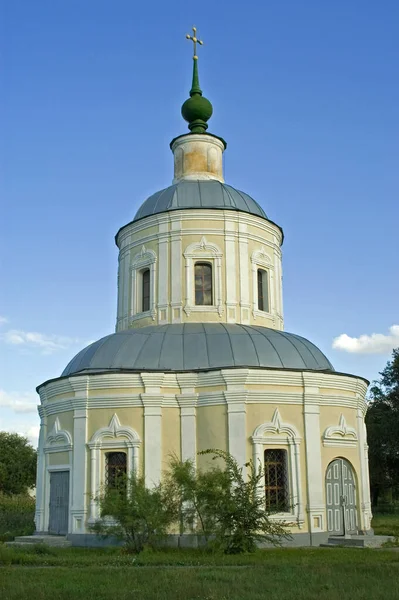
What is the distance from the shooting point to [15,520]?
22469mm

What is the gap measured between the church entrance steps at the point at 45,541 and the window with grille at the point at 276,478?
4885 mm

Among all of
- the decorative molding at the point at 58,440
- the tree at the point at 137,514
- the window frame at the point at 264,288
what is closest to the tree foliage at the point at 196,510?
the tree at the point at 137,514

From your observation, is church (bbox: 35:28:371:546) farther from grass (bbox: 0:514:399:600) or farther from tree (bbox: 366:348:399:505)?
tree (bbox: 366:348:399:505)

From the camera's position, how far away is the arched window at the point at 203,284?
1991 centimetres

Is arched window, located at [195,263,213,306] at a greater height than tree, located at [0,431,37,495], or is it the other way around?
arched window, located at [195,263,213,306]

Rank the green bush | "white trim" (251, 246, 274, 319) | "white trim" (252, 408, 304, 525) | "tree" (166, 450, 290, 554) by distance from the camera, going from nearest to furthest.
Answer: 1. "tree" (166, 450, 290, 554)
2. "white trim" (252, 408, 304, 525)
3. the green bush
4. "white trim" (251, 246, 274, 319)

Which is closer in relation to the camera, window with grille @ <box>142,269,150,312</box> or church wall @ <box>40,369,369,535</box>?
church wall @ <box>40,369,369,535</box>

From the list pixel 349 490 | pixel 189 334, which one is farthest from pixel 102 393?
pixel 349 490

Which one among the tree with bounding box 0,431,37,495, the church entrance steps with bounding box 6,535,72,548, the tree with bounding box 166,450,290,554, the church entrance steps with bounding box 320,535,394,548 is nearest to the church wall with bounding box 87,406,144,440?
the tree with bounding box 166,450,290,554

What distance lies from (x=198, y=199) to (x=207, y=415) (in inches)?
271

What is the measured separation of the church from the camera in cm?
1662

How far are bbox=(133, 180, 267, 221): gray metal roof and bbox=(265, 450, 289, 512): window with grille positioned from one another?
7.37 meters

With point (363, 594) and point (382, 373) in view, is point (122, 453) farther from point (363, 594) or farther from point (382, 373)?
point (382, 373)

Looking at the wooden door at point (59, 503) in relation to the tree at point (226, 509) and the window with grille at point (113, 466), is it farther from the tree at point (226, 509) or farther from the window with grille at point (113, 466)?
the tree at point (226, 509)
